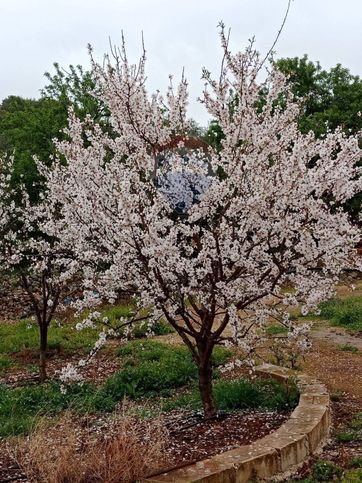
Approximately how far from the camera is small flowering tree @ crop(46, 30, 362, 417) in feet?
17.6

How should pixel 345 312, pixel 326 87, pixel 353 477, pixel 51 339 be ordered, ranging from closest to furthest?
pixel 353 477
pixel 51 339
pixel 345 312
pixel 326 87

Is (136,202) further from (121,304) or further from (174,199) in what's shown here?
(121,304)

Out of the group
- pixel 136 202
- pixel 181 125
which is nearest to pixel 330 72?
pixel 181 125

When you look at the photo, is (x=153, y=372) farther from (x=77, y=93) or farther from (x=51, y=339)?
(x=77, y=93)

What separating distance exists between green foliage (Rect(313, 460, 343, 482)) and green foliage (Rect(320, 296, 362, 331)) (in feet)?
22.9

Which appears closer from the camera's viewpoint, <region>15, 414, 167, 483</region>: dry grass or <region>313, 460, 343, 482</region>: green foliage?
<region>15, 414, 167, 483</region>: dry grass

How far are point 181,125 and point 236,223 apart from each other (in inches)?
53.9

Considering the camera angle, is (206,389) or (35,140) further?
(35,140)

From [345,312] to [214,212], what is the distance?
7.80 m

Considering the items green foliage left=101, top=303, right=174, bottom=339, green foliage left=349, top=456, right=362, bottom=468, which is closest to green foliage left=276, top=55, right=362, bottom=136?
green foliage left=101, top=303, right=174, bottom=339

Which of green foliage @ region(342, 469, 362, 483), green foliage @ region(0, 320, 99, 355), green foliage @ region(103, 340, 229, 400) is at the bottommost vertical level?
green foliage @ region(342, 469, 362, 483)

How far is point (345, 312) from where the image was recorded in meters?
12.6

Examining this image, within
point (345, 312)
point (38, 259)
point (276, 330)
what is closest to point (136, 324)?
point (38, 259)

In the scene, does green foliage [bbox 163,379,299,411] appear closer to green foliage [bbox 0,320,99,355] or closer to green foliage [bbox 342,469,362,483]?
green foliage [bbox 342,469,362,483]
